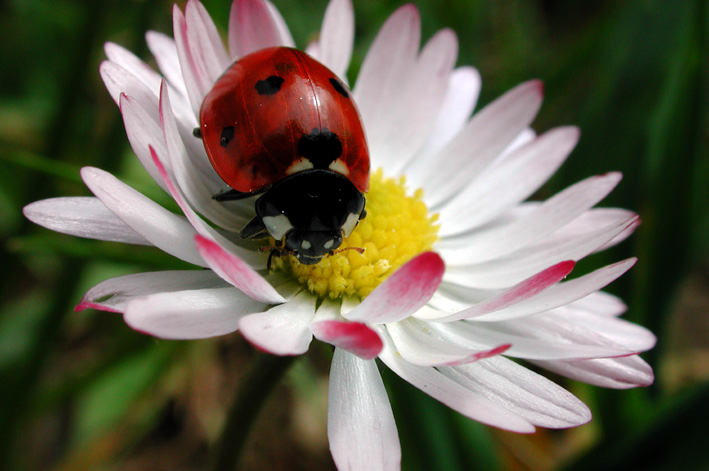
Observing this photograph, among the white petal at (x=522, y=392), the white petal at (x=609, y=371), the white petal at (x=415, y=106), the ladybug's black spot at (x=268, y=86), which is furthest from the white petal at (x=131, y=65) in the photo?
the white petal at (x=609, y=371)

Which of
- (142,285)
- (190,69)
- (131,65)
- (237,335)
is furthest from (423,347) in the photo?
(237,335)

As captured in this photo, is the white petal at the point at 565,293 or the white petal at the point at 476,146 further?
the white petal at the point at 476,146

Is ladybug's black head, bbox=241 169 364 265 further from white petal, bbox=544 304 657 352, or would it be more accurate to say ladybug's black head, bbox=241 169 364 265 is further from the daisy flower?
white petal, bbox=544 304 657 352

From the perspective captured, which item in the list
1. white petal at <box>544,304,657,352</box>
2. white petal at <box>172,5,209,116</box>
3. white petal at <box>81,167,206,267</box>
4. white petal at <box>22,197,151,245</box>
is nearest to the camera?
white petal at <box>81,167,206,267</box>

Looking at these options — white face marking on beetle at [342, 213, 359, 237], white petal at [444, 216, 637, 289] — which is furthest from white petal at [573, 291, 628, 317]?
white face marking on beetle at [342, 213, 359, 237]

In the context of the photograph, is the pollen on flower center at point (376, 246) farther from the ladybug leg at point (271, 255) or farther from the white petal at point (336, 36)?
the white petal at point (336, 36)

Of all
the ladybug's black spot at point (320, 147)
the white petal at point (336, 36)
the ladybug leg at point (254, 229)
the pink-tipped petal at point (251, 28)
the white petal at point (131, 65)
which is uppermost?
the white petal at point (336, 36)

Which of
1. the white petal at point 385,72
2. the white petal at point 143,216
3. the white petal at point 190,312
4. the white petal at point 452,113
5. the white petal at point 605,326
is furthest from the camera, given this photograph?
the white petal at point 452,113

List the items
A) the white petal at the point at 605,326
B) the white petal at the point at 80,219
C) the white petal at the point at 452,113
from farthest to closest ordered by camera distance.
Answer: the white petal at the point at 452,113
the white petal at the point at 605,326
the white petal at the point at 80,219
